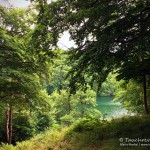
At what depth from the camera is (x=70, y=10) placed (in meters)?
6.57

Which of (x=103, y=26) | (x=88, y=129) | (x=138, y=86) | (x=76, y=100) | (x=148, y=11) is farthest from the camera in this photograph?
(x=76, y=100)

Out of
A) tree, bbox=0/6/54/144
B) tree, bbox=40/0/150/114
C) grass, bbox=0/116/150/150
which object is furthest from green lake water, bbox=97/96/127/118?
tree, bbox=40/0/150/114

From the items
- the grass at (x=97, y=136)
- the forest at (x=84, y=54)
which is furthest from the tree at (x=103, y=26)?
the grass at (x=97, y=136)

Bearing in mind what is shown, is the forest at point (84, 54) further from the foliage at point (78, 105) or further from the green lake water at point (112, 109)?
the foliage at point (78, 105)

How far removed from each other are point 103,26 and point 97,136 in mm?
4321

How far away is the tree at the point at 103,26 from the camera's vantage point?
6035 millimetres

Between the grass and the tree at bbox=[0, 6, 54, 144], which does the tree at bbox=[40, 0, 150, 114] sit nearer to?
the grass

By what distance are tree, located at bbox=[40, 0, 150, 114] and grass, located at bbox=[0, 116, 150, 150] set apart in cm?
278

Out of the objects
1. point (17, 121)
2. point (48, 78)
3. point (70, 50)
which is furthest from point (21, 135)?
point (70, 50)

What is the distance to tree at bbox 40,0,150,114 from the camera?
6.04 metres

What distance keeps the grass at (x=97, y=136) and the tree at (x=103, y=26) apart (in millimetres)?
2780

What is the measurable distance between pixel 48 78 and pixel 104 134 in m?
7.51

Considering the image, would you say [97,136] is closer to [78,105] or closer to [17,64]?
[17,64]

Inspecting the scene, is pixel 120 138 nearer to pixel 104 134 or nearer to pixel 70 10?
pixel 104 134
